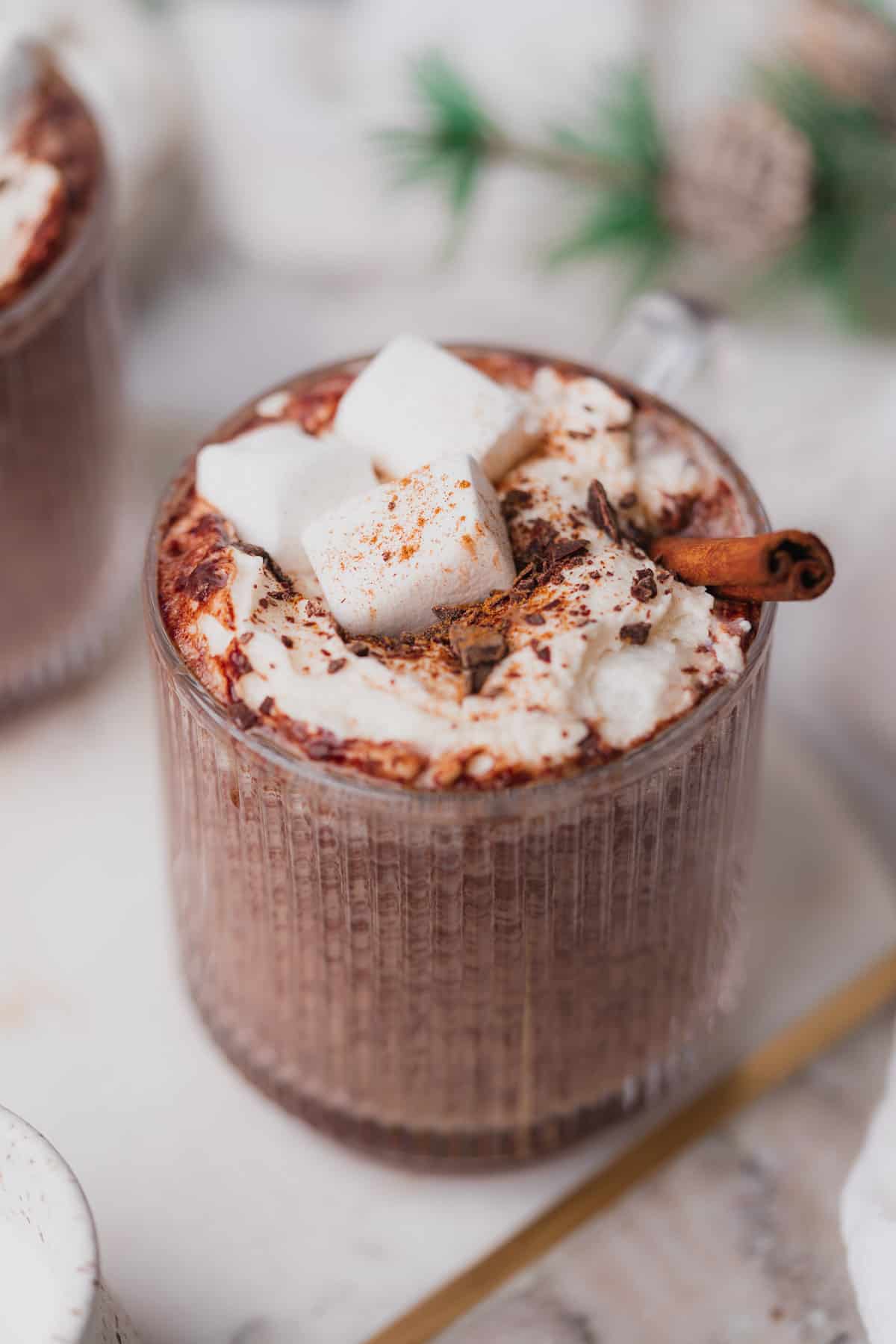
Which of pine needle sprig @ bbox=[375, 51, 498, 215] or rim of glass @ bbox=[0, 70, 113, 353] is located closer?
rim of glass @ bbox=[0, 70, 113, 353]

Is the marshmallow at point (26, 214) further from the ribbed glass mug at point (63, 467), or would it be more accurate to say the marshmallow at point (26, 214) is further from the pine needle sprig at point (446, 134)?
the pine needle sprig at point (446, 134)

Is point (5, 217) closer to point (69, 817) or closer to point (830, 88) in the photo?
point (69, 817)

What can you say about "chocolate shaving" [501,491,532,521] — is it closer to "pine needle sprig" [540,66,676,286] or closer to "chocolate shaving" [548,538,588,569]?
"chocolate shaving" [548,538,588,569]

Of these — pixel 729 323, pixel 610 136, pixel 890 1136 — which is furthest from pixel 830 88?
pixel 890 1136

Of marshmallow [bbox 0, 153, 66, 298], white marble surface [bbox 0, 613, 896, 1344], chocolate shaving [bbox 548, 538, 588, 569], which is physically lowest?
white marble surface [bbox 0, 613, 896, 1344]

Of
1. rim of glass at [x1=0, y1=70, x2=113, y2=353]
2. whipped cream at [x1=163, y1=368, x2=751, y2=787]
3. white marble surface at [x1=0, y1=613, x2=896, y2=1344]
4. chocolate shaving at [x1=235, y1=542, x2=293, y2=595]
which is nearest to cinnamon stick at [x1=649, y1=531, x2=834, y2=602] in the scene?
whipped cream at [x1=163, y1=368, x2=751, y2=787]

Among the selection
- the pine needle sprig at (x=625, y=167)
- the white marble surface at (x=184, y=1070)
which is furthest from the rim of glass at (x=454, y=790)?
the pine needle sprig at (x=625, y=167)

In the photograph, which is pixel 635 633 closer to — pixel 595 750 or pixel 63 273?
pixel 595 750
